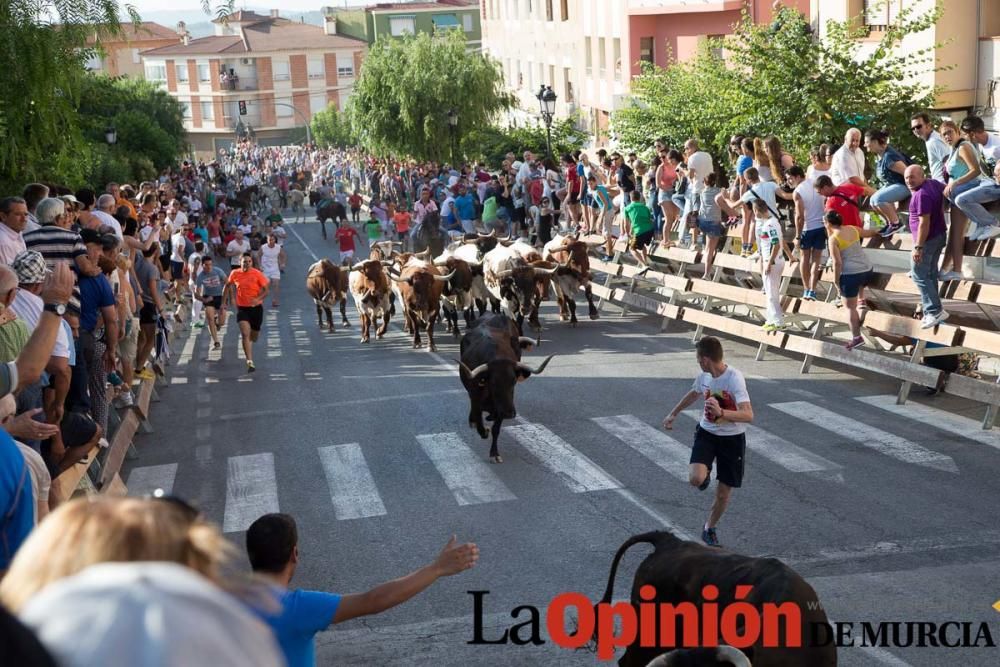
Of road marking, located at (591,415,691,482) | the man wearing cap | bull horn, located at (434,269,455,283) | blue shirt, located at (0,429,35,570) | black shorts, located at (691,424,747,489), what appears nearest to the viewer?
blue shirt, located at (0,429,35,570)

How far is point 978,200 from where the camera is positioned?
15625mm

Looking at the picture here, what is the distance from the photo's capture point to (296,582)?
1044 cm

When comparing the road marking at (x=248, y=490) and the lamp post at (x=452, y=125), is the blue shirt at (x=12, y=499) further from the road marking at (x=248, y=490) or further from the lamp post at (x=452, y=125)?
the lamp post at (x=452, y=125)

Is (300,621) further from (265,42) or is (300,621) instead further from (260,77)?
(265,42)

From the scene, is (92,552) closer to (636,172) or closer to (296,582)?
(296,582)

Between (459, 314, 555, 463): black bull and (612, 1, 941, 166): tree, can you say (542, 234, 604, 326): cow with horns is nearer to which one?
(612, 1, 941, 166): tree

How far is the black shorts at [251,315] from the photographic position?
21.1 m

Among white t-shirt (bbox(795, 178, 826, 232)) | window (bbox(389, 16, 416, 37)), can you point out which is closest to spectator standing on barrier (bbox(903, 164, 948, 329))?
white t-shirt (bbox(795, 178, 826, 232))

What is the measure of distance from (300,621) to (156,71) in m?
124

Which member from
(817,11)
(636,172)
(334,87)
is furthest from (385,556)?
(334,87)

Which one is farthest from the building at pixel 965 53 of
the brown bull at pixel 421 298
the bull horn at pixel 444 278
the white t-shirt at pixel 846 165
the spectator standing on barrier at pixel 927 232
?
the spectator standing on barrier at pixel 927 232

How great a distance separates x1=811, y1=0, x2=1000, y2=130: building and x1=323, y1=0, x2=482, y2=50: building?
245 feet

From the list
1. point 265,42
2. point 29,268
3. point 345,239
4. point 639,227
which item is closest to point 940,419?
point 639,227

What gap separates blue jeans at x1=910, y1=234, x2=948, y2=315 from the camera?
49.1ft
